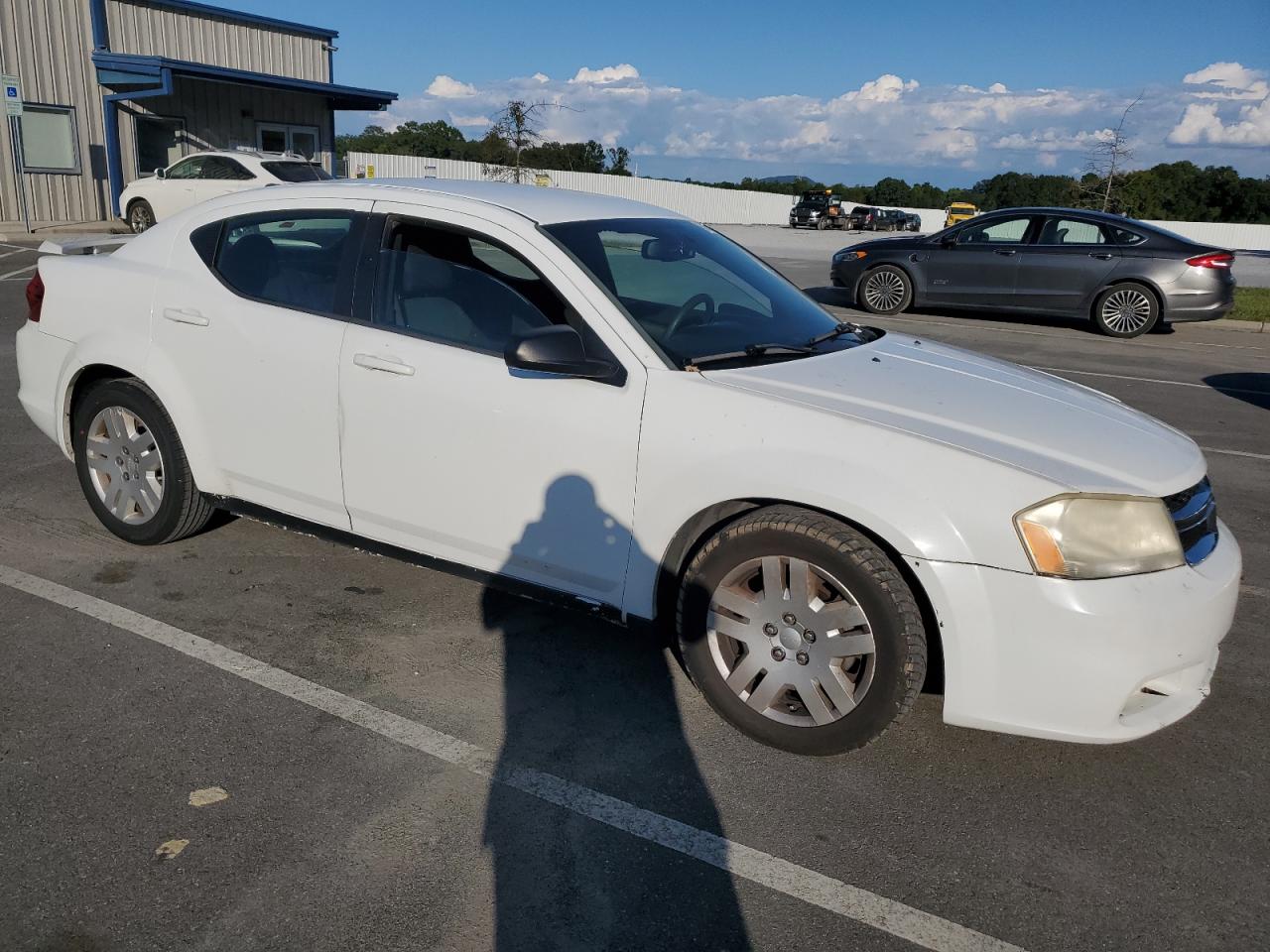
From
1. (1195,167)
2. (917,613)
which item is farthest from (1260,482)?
(1195,167)

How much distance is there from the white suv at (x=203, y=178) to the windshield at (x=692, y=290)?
17.0 meters

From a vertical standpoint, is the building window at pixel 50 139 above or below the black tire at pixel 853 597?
above

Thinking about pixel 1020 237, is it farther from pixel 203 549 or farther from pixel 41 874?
pixel 41 874

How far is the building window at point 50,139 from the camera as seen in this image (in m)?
22.9

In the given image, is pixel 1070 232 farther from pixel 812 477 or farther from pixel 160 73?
pixel 160 73

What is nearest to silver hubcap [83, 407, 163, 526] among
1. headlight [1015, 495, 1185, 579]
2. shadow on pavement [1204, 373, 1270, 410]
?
headlight [1015, 495, 1185, 579]

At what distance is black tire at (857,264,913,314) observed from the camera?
14.8m

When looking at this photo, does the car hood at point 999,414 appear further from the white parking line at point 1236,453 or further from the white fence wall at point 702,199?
the white fence wall at point 702,199

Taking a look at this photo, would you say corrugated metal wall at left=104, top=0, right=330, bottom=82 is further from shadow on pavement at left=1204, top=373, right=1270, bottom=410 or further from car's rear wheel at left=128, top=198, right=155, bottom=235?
shadow on pavement at left=1204, top=373, right=1270, bottom=410

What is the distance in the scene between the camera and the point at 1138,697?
3.07m

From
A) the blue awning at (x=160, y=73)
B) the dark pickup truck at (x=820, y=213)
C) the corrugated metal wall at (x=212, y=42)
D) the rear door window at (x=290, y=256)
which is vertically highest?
the corrugated metal wall at (x=212, y=42)

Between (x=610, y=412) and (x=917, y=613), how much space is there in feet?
3.82

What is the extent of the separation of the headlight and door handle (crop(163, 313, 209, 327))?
328 centimetres

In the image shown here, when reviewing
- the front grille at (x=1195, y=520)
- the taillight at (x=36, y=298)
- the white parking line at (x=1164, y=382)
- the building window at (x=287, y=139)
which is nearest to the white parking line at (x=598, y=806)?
the front grille at (x=1195, y=520)
